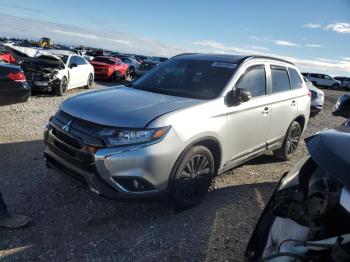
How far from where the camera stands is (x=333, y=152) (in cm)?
213

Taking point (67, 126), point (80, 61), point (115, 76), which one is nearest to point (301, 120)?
point (67, 126)

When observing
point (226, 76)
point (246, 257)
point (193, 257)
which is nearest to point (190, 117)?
point (226, 76)

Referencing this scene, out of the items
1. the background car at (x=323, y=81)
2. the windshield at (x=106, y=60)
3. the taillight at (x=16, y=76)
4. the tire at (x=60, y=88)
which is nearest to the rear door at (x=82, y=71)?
the tire at (x=60, y=88)

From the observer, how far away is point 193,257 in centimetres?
353

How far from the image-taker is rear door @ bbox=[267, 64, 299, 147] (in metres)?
5.59

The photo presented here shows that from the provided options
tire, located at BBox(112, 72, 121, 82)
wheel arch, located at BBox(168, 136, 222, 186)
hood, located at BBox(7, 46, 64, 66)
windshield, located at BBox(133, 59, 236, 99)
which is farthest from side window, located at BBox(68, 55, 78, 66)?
wheel arch, located at BBox(168, 136, 222, 186)

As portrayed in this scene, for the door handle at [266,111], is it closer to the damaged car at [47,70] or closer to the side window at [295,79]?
the side window at [295,79]

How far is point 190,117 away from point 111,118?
2.77ft

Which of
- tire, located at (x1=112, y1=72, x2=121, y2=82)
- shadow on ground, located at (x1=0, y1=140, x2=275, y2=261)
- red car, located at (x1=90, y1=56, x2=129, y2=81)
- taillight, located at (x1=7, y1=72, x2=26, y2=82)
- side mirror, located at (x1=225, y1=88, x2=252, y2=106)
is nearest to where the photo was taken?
shadow on ground, located at (x1=0, y1=140, x2=275, y2=261)

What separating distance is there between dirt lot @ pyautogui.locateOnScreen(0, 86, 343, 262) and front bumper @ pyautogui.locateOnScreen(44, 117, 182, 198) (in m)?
0.22

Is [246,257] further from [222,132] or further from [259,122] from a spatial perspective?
[259,122]

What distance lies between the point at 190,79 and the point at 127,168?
1.83 meters

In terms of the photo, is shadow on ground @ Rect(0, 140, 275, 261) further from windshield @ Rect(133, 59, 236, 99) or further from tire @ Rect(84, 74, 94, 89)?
tire @ Rect(84, 74, 94, 89)


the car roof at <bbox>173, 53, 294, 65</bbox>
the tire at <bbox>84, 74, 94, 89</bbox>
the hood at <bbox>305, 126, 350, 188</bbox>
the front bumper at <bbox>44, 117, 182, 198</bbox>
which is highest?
the car roof at <bbox>173, 53, 294, 65</bbox>
